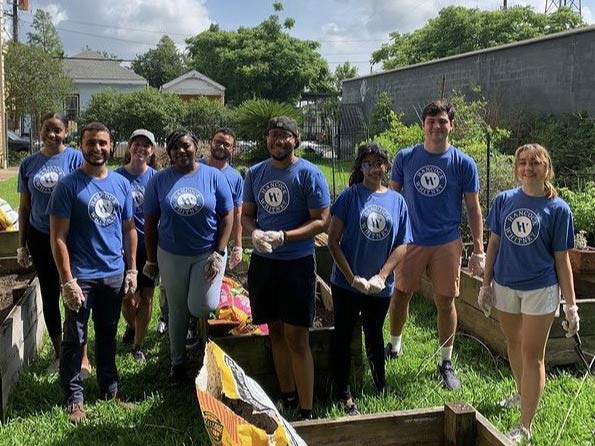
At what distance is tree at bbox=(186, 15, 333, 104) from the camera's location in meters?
41.2

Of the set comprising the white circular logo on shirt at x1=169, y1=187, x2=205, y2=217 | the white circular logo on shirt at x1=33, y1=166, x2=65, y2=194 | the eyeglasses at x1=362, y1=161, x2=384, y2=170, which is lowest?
the white circular logo on shirt at x1=169, y1=187, x2=205, y2=217

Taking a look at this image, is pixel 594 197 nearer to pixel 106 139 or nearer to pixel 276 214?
pixel 276 214

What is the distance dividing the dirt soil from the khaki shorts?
3040 mm

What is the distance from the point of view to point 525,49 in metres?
14.0

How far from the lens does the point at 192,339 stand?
15.1 ft

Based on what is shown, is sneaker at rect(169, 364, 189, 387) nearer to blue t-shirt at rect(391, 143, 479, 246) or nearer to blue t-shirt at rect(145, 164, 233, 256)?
blue t-shirt at rect(145, 164, 233, 256)

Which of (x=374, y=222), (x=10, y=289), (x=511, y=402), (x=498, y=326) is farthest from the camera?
(x=10, y=289)

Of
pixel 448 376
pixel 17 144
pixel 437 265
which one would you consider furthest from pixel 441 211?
pixel 17 144

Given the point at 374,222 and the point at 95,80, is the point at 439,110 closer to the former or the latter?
the point at 374,222

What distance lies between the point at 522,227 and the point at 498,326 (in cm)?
155

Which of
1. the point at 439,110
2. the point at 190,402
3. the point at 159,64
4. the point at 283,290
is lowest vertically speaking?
the point at 190,402

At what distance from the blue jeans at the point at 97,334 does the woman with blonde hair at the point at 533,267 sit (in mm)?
2342

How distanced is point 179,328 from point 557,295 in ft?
7.71

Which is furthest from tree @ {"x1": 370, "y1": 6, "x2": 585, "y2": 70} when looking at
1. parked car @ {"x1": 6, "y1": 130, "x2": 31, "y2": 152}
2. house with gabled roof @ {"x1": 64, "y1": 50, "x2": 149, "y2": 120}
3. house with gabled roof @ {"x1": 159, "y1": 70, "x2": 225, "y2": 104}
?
parked car @ {"x1": 6, "y1": 130, "x2": 31, "y2": 152}
